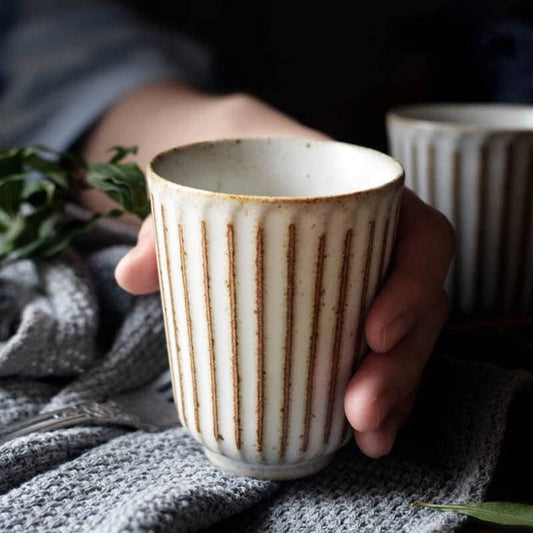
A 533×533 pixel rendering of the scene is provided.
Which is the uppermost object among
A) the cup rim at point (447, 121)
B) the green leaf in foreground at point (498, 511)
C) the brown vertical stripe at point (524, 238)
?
the cup rim at point (447, 121)

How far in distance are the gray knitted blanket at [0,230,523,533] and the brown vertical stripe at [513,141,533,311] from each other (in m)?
0.09

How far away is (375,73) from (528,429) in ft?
1.91

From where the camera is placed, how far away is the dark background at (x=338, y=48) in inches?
34.1

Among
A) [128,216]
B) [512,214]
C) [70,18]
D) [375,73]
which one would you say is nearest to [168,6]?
[70,18]

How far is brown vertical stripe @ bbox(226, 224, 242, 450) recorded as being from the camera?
322 mm

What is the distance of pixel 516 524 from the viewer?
34 cm

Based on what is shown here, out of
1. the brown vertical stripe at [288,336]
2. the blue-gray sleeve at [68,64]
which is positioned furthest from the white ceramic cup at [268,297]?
the blue-gray sleeve at [68,64]

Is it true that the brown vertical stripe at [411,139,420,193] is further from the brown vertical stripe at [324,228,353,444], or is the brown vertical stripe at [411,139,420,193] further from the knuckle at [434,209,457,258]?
the brown vertical stripe at [324,228,353,444]

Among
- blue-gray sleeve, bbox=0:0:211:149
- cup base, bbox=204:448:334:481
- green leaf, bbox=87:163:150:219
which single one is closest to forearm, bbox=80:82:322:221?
blue-gray sleeve, bbox=0:0:211:149

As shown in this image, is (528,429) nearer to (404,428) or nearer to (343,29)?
(404,428)

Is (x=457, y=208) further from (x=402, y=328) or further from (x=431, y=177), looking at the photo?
(x=402, y=328)

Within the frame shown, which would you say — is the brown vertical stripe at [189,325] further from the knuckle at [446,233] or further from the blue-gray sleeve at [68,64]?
the blue-gray sleeve at [68,64]

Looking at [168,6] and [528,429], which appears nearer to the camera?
[528,429]

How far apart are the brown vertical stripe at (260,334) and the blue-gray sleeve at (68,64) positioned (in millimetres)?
464
